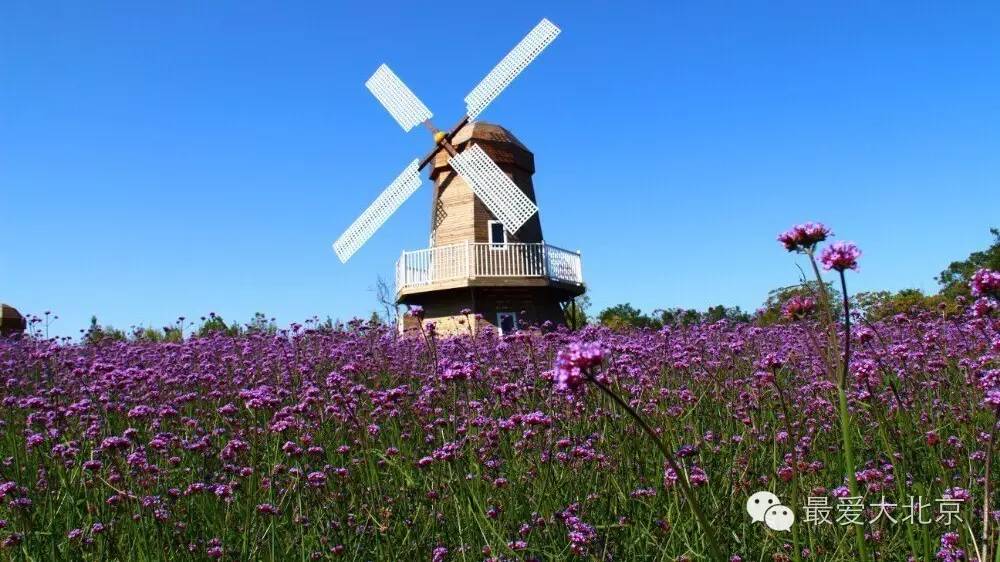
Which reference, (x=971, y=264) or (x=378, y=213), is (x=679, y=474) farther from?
(x=971, y=264)

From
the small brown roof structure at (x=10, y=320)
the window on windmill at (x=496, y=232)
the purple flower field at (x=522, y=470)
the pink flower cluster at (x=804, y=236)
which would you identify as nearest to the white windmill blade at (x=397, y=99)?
the window on windmill at (x=496, y=232)

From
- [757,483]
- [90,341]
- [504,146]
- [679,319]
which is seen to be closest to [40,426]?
[757,483]

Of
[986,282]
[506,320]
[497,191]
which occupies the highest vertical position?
[497,191]

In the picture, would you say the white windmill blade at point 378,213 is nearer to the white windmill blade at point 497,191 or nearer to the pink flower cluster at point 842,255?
the white windmill blade at point 497,191

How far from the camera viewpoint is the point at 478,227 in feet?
78.8

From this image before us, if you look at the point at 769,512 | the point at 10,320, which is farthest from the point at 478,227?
the point at 769,512

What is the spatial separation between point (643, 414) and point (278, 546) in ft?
7.73

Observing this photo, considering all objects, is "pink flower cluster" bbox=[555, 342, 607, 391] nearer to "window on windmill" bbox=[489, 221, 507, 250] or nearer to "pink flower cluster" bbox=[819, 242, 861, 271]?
"pink flower cluster" bbox=[819, 242, 861, 271]

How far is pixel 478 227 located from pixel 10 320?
1570 cm

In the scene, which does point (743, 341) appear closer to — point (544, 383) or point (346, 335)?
point (544, 383)

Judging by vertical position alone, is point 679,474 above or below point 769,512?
above

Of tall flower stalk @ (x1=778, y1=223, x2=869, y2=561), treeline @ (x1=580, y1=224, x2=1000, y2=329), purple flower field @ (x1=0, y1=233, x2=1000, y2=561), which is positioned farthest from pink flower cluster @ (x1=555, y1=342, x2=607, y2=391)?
treeline @ (x1=580, y1=224, x2=1000, y2=329)

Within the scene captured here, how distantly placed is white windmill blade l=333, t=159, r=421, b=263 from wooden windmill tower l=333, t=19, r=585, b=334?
0.10ft

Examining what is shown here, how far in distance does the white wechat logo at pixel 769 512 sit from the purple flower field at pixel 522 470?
9 centimetres
